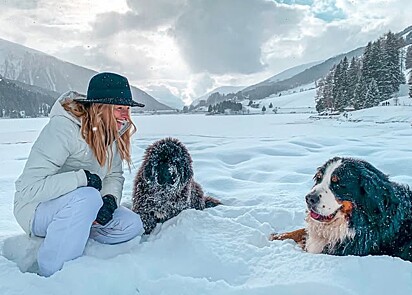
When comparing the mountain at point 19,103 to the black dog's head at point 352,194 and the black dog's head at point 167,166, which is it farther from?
the black dog's head at point 352,194

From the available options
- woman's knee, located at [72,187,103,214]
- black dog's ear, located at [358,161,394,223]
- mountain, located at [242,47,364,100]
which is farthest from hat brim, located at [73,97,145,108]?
mountain, located at [242,47,364,100]

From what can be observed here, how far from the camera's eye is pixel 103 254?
251 centimetres

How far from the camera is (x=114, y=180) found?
3109mm

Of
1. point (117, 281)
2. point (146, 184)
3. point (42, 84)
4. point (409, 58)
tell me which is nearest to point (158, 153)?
point (146, 184)

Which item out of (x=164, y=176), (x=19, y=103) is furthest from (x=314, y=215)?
(x=19, y=103)

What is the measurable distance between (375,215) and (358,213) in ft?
0.36

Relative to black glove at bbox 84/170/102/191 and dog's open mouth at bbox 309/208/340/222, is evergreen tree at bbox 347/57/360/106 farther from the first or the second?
black glove at bbox 84/170/102/191

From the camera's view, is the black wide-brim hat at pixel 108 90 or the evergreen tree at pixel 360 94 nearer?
the black wide-brim hat at pixel 108 90

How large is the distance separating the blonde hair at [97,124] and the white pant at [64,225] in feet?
1.32

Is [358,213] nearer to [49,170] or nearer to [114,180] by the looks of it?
[114,180]

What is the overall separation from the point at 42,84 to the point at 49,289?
210247mm

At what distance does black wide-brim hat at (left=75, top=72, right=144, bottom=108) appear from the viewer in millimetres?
2627

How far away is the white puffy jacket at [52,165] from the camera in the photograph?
2428 millimetres

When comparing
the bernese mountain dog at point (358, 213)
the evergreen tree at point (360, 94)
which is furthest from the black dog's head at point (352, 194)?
the evergreen tree at point (360, 94)
